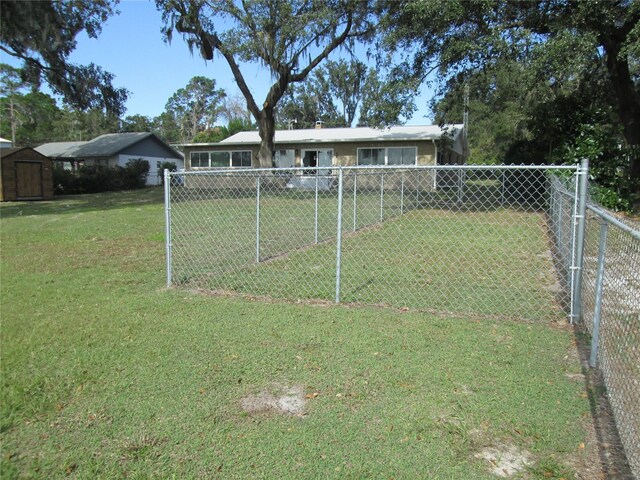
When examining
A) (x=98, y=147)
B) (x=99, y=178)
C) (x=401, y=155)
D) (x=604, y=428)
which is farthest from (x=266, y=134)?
(x=604, y=428)

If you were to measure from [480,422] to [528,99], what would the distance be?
1670 centimetres

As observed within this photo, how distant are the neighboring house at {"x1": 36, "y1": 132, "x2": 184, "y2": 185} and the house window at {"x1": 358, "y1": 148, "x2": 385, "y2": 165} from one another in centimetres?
1566

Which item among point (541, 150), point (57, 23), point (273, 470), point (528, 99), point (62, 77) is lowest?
point (273, 470)

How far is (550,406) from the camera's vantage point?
3.04 meters

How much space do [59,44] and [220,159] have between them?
38.1 ft

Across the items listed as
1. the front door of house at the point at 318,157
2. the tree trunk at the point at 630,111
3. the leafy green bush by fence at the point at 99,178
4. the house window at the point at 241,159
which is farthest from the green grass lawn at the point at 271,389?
the house window at the point at 241,159

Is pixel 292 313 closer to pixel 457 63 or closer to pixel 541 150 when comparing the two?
pixel 457 63

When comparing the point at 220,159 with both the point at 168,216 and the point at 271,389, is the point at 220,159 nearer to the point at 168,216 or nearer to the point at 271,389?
the point at 168,216

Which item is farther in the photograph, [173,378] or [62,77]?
[62,77]

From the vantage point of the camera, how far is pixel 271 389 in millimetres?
3326

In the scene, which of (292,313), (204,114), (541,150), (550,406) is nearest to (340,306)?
(292,313)

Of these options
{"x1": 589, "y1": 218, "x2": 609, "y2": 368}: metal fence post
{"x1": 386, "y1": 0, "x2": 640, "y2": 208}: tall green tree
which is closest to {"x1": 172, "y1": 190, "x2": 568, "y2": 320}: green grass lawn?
{"x1": 589, "y1": 218, "x2": 609, "y2": 368}: metal fence post

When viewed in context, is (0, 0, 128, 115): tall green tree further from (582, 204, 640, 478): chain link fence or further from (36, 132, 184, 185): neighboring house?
(582, 204, 640, 478): chain link fence

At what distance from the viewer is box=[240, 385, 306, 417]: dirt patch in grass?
3.04 meters
